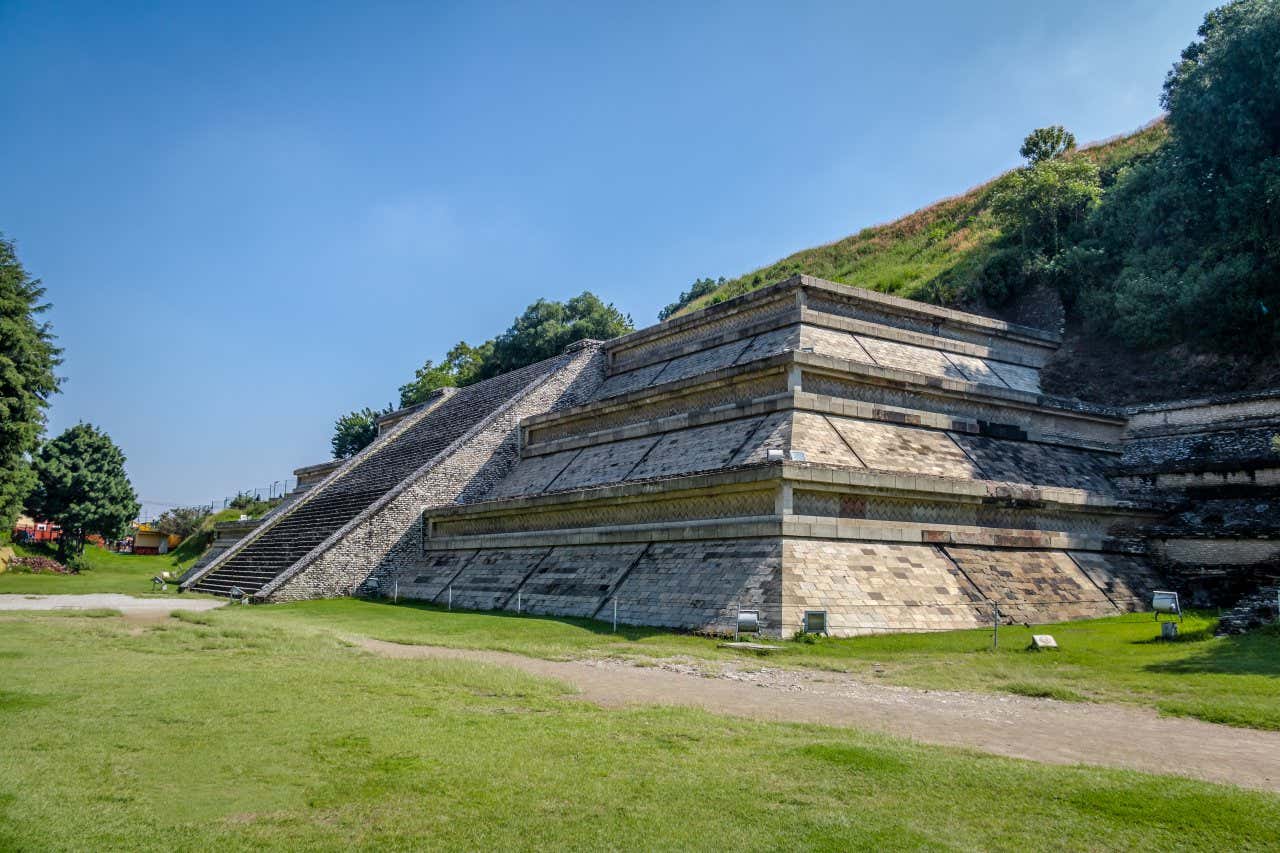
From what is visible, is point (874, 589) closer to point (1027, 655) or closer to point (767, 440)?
point (1027, 655)

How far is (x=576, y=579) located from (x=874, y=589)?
6.06m

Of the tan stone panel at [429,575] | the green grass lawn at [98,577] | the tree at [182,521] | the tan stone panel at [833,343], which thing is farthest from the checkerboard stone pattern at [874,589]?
the tree at [182,521]

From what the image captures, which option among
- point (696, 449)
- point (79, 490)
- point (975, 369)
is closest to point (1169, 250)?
point (975, 369)

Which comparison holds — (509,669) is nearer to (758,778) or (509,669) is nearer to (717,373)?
(758,778)

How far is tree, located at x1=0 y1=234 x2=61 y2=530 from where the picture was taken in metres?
24.0

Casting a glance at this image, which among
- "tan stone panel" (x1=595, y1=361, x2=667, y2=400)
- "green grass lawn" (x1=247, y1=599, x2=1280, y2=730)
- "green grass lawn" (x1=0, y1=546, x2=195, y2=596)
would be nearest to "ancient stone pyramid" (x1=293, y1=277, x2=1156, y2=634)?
"tan stone panel" (x1=595, y1=361, x2=667, y2=400)

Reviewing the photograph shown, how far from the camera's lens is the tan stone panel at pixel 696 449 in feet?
56.6

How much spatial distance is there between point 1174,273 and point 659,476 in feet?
45.7

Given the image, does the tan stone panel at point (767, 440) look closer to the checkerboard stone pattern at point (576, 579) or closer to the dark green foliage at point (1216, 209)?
the checkerboard stone pattern at point (576, 579)

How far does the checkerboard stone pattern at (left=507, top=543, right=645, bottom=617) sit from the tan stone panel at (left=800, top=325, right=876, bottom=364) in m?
6.78

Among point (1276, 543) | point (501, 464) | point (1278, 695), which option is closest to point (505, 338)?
point (501, 464)

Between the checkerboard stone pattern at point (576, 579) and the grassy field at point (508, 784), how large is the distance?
27.3 feet

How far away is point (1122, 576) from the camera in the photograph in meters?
16.7

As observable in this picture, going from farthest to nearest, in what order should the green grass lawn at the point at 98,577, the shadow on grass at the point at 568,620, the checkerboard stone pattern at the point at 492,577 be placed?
the green grass lawn at the point at 98,577, the checkerboard stone pattern at the point at 492,577, the shadow on grass at the point at 568,620
